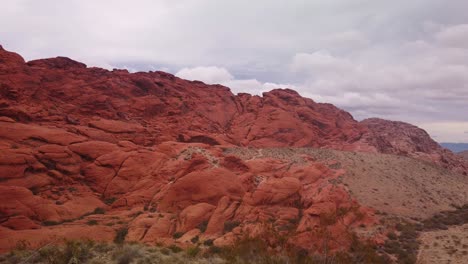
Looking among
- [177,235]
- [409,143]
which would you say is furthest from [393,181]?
[409,143]

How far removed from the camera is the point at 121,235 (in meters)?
22.7

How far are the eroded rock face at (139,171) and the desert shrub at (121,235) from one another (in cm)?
42

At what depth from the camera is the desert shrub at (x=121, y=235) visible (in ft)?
71.8

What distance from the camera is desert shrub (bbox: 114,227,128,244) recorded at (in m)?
21.9

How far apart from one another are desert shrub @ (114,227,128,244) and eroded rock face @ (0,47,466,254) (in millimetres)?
424

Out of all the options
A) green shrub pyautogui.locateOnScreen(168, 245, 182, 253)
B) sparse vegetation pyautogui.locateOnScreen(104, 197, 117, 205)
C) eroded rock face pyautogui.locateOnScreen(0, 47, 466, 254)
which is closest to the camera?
green shrub pyautogui.locateOnScreen(168, 245, 182, 253)

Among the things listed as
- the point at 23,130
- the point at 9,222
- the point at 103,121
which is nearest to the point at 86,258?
the point at 9,222

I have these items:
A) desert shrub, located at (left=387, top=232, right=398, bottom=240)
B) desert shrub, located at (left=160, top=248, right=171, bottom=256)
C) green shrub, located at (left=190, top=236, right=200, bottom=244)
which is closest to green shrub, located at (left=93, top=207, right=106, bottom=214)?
green shrub, located at (left=190, top=236, right=200, bottom=244)

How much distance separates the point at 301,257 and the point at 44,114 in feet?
118

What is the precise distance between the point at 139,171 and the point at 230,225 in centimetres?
1245

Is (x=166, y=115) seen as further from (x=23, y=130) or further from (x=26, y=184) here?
(x=26, y=184)

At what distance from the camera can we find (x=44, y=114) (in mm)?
38594

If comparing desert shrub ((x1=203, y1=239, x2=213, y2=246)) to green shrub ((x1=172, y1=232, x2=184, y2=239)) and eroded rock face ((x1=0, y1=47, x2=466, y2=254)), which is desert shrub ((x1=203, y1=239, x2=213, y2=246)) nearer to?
eroded rock face ((x1=0, y1=47, x2=466, y2=254))

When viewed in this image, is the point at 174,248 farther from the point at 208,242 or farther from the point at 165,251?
the point at 208,242
